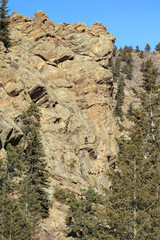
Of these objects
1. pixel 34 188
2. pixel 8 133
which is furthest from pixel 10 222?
pixel 8 133

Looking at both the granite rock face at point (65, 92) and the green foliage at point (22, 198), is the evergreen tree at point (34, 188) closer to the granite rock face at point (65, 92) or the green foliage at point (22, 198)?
the green foliage at point (22, 198)

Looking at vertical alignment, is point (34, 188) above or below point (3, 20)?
below

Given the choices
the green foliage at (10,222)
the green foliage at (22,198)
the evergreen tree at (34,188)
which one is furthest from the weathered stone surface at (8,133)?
the green foliage at (10,222)

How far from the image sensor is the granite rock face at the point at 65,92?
1649 inches

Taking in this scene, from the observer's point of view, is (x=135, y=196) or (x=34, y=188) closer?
(x=135, y=196)

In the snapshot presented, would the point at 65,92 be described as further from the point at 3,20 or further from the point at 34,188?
the point at 34,188

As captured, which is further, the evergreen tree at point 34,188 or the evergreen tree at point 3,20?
the evergreen tree at point 3,20

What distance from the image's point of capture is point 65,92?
55469mm

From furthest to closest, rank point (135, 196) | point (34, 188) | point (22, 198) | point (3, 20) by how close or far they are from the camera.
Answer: point (3, 20) → point (34, 188) → point (22, 198) → point (135, 196)

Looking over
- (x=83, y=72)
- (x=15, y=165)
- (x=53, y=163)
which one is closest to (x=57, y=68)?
(x=83, y=72)

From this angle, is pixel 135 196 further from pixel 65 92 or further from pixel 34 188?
pixel 65 92

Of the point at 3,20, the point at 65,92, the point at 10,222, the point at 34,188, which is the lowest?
the point at 10,222

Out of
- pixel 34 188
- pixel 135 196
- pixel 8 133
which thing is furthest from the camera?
pixel 8 133

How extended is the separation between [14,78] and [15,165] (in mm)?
20339
